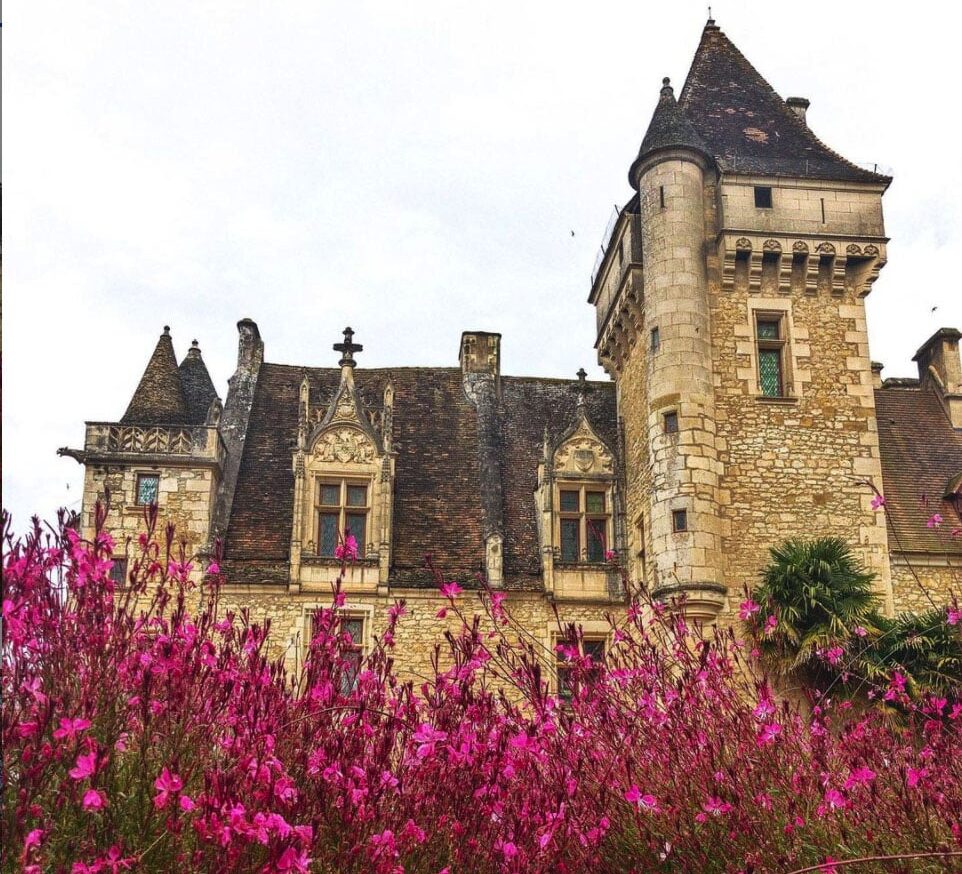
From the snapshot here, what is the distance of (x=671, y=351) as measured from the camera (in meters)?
17.2

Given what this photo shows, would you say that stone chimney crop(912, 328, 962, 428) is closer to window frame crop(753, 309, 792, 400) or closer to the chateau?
the chateau

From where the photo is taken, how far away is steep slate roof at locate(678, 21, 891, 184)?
1866 centimetres

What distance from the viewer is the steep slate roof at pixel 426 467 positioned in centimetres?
1748

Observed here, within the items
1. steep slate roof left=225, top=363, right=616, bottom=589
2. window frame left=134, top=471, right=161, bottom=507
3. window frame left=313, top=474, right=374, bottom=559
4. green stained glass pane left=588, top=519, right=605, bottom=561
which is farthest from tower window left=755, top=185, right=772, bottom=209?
window frame left=134, top=471, right=161, bottom=507

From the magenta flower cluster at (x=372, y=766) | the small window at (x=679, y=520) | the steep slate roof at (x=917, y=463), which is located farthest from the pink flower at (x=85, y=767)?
the steep slate roof at (x=917, y=463)

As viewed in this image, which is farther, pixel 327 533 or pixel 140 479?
pixel 327 533

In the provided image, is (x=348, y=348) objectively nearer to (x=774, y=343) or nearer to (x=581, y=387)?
(x=581, y=387)

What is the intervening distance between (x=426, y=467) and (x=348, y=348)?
2527mm

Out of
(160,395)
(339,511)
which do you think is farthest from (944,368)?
(160,395)

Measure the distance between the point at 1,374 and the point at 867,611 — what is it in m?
13.3

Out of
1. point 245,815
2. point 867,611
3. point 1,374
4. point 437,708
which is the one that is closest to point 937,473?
point 867,611

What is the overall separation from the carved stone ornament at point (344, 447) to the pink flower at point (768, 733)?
11.2 meters

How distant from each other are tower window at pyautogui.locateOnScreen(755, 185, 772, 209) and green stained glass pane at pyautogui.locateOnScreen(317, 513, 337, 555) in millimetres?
8768

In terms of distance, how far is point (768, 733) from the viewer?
7395mm
